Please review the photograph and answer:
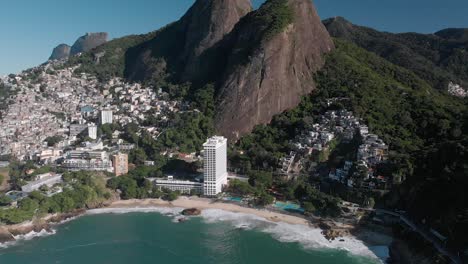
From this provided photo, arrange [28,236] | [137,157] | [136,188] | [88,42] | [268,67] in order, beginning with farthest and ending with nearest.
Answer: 1. [88,42]
2. [268,67]
3. [137,157]
4. [136,188]
5. [28,236]

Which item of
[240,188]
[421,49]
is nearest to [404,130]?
[240,188]

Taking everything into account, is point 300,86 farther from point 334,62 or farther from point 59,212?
point 59,212

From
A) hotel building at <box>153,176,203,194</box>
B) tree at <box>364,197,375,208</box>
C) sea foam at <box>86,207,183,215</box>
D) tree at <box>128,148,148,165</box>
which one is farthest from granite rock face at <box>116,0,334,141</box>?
tree at <box>364,197,375,208</box>

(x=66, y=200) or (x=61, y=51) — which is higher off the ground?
(x=61, y=51)

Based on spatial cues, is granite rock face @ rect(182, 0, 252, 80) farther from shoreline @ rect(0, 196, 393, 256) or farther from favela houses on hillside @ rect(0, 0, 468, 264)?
shoreline @ rect(0, 196, 393, 256)

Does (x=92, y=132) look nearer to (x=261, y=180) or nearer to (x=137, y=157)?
(x=137, y=157)

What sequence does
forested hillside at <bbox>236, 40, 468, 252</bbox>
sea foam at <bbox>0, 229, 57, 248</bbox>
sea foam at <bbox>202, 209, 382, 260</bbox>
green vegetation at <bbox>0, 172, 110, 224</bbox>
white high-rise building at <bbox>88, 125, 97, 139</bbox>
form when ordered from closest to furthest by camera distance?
forested hillside at <bbox>236, 40, 468, 252</bbox>, sea foam at <bbox>202, 209, 382, 260</bbox>, sea foam at <bbox>0, 229, 57, 248</bbox>, green vegetation at <bbox>0, 172, 110, 224</bbox>, white high-rise building at <bbox>88, 125, 97, 139</bbox>

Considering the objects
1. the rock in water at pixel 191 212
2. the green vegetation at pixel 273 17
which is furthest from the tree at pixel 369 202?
the green vegetation at pixel 273 17
